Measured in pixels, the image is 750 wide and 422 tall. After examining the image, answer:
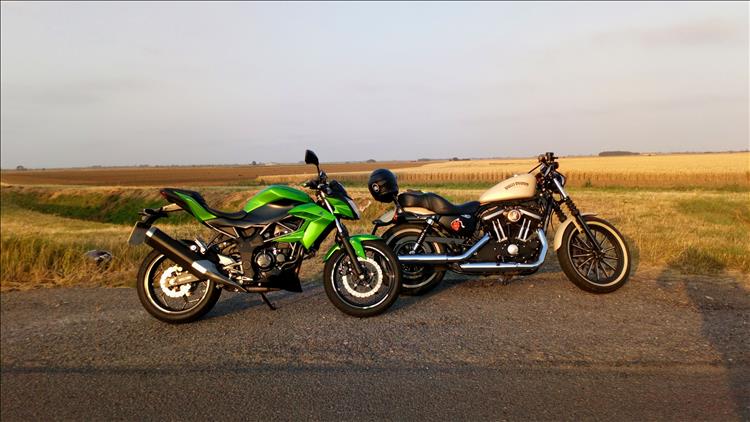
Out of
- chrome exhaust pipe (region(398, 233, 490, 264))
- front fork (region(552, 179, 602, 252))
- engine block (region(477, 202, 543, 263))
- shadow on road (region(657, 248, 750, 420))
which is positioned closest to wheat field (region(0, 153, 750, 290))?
shadow on road (region(657, 248, 750, 420))

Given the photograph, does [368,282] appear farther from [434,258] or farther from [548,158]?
[548,158]

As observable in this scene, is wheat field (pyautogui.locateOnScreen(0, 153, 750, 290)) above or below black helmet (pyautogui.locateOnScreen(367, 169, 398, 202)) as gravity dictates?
below

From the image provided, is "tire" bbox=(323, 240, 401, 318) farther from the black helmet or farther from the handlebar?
the handlebar

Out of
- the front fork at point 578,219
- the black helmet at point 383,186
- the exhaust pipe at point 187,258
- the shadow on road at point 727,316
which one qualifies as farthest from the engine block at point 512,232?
the exhaust pipe at point 187,258

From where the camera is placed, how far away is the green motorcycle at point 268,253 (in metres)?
4.82

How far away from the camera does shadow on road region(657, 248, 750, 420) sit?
3230 mm

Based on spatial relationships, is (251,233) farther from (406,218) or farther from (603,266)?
(603,266)

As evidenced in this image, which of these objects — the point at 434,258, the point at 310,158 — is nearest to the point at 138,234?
the point at 310,158

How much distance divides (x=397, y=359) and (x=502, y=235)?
246 centimetres

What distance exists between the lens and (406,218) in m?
5.90

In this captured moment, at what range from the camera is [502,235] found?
5.67m

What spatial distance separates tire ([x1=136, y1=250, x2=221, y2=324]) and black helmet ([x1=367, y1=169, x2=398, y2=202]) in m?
2.11

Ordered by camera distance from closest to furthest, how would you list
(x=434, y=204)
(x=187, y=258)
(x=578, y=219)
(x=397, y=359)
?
(x=397, y=359) → (x=187, y=258) → (x=578, y=219) → (x=434, y=204)

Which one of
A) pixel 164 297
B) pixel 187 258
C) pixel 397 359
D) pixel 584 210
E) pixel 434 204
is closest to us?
pixel 397 359
